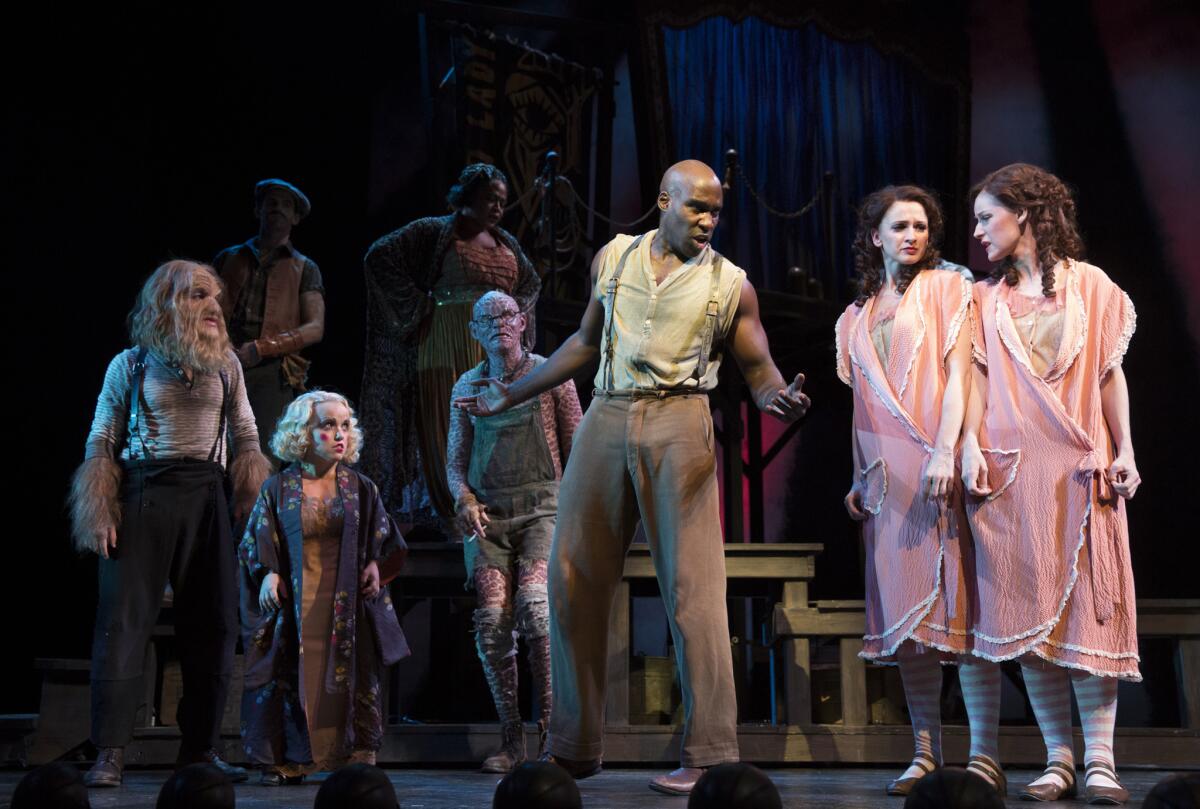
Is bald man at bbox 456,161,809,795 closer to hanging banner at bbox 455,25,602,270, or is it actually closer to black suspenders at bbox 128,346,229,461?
black suspenders at bbox 128,346,229,461

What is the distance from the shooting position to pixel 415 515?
20.1 feet

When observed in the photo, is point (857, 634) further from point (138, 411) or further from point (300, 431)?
point (138, 411)

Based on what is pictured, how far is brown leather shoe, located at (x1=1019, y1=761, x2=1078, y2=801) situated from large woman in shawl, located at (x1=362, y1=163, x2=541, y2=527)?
3.04m

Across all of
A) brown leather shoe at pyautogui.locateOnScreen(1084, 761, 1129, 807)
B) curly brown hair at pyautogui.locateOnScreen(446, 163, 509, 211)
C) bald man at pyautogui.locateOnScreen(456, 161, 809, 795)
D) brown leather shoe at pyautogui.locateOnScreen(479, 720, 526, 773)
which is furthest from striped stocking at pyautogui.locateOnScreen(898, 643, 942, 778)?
curly brown hair at pyautogui.locateOnScreen(446, 163, 509, 211)

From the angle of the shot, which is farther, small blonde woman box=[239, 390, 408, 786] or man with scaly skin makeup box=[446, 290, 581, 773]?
man with scaly skin makeup box=[446, 290, 581, 773]

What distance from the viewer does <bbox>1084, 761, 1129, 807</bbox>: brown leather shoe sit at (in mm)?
3467

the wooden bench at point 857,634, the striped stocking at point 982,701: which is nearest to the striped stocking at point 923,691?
the striped stocking at point 982,701

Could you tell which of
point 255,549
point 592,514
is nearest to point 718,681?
point 592,514

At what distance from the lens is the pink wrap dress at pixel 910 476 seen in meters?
3.98

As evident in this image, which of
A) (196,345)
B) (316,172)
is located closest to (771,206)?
(316,172)

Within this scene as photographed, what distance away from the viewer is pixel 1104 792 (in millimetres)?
3514

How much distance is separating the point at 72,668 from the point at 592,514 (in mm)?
2801

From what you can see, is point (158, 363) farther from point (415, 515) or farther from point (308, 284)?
point (415, 515)

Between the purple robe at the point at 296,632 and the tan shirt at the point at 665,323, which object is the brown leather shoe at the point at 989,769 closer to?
the tan shirt at the point at 665,323
